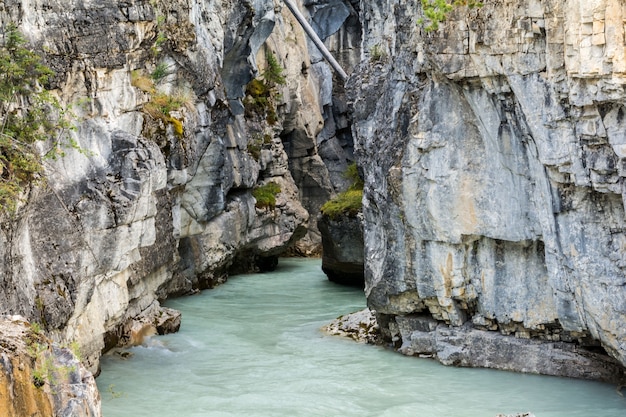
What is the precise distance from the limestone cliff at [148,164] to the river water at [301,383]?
1.03 metres

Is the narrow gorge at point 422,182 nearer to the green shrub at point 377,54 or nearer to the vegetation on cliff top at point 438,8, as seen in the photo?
the green shrub at point 377,54

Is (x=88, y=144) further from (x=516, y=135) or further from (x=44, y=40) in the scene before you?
(x=516, y=135)

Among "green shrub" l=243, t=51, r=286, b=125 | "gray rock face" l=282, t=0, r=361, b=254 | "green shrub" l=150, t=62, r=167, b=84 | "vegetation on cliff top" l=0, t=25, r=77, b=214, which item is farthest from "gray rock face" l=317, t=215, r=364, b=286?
"vegetation on cliff top" l=0, t=25, r=77, b=214

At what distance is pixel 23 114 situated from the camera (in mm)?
13016

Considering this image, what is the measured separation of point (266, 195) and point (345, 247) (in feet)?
13.7

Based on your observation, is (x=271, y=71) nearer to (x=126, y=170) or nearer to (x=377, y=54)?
(x=377, y=54)

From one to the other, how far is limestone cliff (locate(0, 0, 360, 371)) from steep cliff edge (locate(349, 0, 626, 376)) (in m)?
4.47

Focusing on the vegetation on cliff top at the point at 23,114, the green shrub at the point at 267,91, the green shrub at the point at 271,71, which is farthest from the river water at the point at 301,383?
the green shrub at the point at 271,71

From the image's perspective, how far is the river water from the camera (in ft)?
43.5

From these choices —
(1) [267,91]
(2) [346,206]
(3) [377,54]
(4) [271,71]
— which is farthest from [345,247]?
(3) [377,54]

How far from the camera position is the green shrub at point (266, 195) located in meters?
→ 28.6

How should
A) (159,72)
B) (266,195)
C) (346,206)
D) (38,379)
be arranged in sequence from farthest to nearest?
(266,195) < (346,206) < (159,72) < (38,379)

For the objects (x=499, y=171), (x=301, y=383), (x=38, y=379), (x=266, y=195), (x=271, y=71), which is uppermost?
(x=271, y=71)

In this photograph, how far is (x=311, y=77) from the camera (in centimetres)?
3497
